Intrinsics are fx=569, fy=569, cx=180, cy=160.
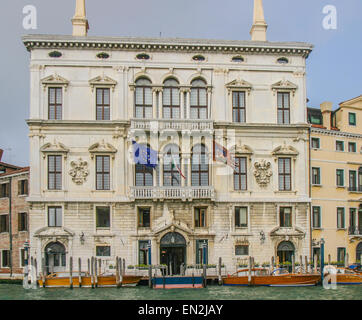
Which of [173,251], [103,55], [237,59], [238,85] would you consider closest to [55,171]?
[103,55]

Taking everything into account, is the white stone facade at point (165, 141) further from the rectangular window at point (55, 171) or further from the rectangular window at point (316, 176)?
the rectangular window at point (316, 176)

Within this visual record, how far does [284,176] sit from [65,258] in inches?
498

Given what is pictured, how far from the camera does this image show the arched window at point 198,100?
3127cm

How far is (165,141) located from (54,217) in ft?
23.3

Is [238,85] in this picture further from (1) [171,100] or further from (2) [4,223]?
(2) [4,223]

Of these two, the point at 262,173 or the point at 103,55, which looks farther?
the point at 103,55

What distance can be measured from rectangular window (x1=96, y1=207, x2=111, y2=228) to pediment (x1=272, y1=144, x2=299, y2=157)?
9605 millimetres

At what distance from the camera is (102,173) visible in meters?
30.4

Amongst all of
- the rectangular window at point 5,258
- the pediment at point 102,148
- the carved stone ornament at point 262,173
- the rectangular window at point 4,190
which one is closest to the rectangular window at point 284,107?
the carved stone ornament at point 262,173

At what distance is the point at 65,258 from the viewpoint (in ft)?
97.3

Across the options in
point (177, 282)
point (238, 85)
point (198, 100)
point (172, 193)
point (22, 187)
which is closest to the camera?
point (177, 282)

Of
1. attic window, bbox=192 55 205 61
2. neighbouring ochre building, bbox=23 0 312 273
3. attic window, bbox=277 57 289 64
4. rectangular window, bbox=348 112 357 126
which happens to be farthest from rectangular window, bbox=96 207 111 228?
rectangular window, bbox=348 112 357 126

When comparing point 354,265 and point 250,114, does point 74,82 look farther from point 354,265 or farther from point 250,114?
point 354,265

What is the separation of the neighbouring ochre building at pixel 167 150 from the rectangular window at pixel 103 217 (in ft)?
0.17
